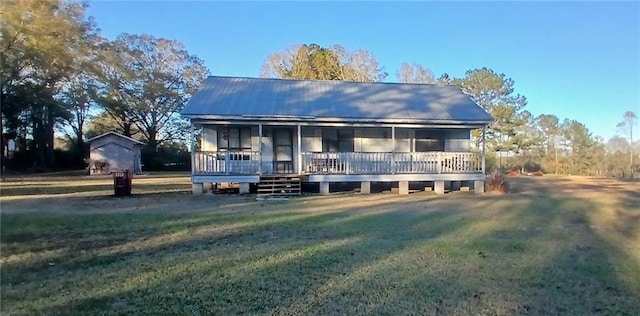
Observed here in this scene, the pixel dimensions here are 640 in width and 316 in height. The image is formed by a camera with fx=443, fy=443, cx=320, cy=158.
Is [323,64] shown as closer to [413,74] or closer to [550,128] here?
[413,74]

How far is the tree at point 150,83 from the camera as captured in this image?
42.6 metres

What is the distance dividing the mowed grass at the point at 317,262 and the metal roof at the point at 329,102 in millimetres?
6765

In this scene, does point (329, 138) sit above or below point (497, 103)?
below

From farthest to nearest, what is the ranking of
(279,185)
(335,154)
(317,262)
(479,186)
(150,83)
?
(150,83) < (479,186) < (335,154) < (279,185) < (317,262)

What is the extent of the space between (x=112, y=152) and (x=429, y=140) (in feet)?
85.6

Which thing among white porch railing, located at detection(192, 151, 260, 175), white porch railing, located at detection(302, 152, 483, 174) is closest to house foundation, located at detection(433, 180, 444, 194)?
white porch railing, located at detection(302, 152, 483, 174)

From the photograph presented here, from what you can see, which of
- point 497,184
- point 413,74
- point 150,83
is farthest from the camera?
point 150,83


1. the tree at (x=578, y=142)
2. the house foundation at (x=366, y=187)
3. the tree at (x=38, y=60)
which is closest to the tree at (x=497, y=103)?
the tree at (x=578, y=142)

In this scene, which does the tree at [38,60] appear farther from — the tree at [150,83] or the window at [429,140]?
the window at [429,140]

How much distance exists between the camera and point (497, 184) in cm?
1786

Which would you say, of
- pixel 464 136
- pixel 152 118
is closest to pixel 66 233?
pixel 464 136

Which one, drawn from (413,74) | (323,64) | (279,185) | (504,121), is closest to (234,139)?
(279,185)

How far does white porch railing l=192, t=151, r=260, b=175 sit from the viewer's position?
16219 millimetres

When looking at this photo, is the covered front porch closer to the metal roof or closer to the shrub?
the metal roof
